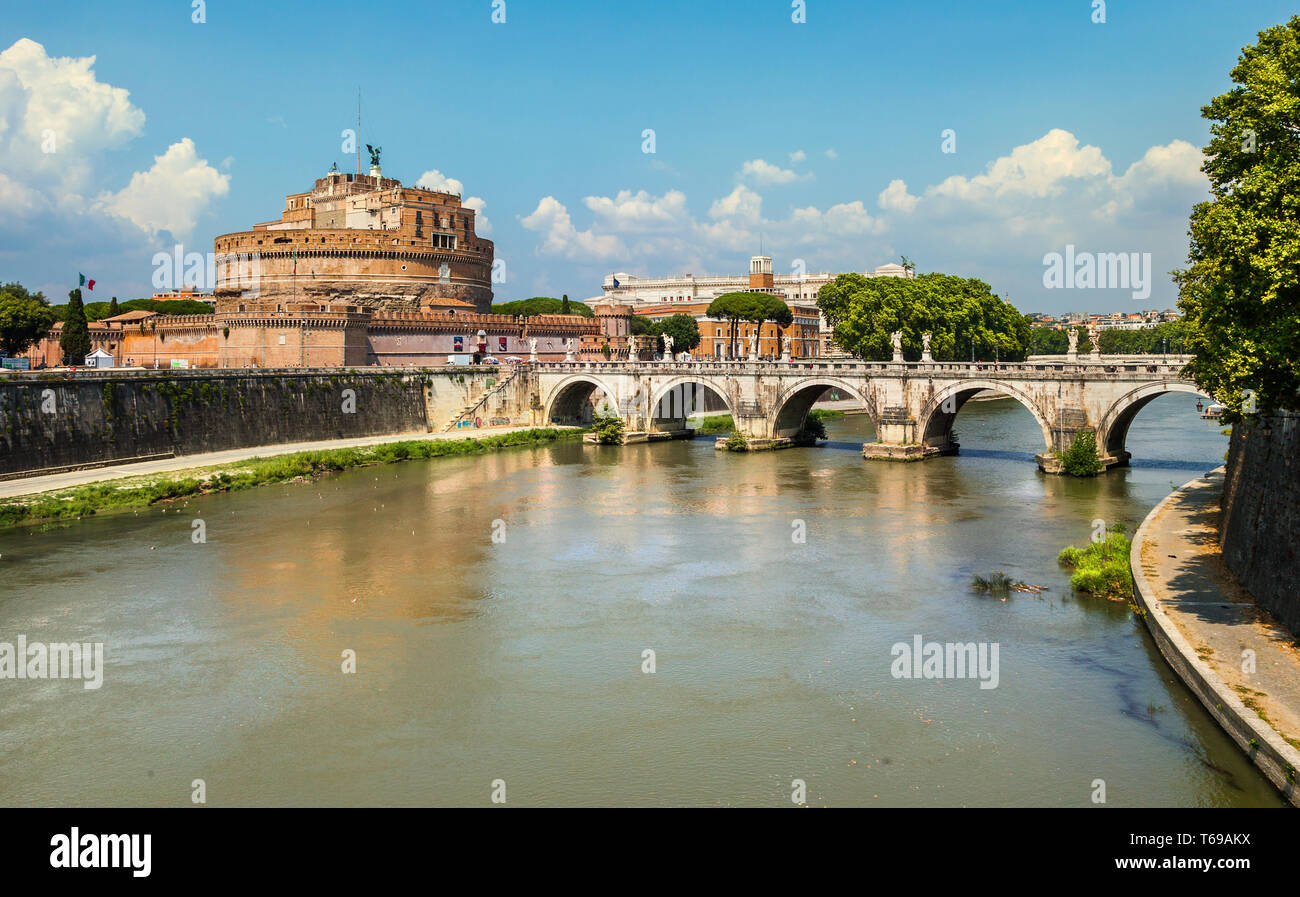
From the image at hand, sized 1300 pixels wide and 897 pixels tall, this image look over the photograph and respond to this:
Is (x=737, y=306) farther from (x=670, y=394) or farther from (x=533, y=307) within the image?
(x=670, y=394)

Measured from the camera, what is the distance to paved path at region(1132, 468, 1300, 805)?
12.6 m

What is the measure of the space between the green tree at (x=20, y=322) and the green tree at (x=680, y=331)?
5410cm

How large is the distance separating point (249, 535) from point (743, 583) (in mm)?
14564

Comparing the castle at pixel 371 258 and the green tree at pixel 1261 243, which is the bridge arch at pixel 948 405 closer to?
the green tree at pixel 1261 243

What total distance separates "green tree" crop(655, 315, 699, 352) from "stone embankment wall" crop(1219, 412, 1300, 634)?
7827cm

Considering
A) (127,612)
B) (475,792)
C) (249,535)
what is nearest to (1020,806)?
(475,792)

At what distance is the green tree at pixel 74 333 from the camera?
2366 inches

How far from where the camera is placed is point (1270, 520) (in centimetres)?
1800

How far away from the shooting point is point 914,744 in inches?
580

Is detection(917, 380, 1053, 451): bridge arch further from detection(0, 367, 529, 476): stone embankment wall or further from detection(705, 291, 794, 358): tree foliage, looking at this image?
detection(705, 291, 794, 358): tree foliage

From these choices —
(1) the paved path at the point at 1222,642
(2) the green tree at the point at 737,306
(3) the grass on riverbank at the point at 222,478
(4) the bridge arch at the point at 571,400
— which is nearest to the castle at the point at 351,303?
(2) the green tree at the point at 737,306

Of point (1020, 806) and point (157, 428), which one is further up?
point (157, 428)
